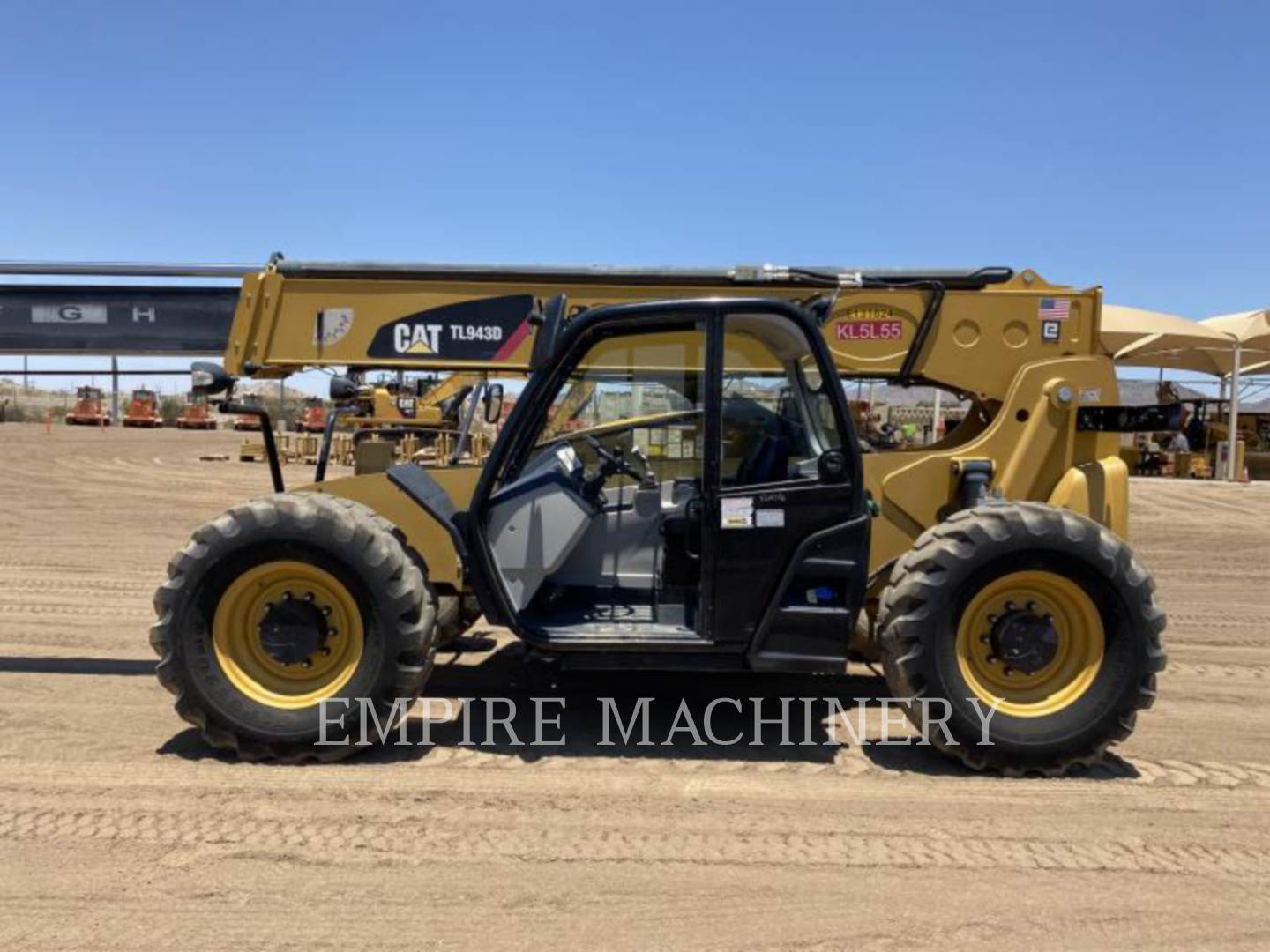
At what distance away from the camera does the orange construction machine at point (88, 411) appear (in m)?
41.9

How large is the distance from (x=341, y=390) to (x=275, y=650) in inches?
64.9

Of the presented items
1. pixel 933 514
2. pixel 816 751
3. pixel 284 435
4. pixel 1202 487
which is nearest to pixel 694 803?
pixel 816 751

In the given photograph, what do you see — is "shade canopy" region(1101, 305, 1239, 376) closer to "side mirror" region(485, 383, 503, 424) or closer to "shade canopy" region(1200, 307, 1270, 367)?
"shade canopy" region(1200, 307, 1270, 367)

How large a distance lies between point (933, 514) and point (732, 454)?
1.28 meters

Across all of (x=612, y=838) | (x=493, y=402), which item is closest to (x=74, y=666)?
(x=493, y=402)

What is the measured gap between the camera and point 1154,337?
23.1 metres

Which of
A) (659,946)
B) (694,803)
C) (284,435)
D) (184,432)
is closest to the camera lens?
(659,946)

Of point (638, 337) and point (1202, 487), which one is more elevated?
point (638, 337)

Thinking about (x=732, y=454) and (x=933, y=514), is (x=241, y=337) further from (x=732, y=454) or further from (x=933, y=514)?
(x=933, y=514)

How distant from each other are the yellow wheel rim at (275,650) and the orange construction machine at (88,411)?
42.8m

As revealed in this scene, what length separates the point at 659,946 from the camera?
296cm

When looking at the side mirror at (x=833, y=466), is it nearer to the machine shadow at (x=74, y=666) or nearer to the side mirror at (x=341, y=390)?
the side mirror at (x=341, y=390)

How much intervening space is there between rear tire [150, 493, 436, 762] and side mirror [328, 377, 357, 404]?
44.3 inches
